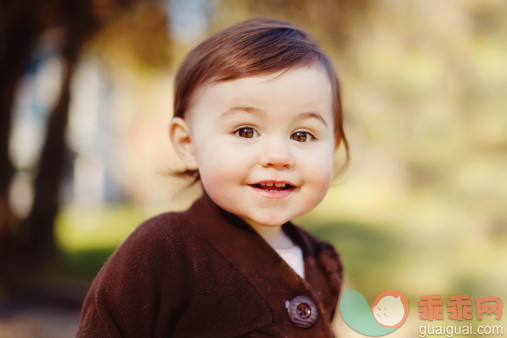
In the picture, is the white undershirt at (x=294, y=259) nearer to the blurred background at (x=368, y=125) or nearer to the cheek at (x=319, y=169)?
the cheek at (x=319, y=169)

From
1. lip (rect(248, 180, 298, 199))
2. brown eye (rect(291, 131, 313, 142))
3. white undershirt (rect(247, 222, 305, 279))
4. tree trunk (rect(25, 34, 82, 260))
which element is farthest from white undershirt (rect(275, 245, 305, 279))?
tree trunk (rect(25, 34, 82, 260))

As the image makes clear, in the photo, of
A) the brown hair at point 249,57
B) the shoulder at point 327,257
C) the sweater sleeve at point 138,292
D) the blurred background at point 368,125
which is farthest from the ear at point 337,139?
the blurred background at point 368,125

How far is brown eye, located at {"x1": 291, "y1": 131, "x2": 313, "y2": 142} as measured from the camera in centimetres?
131

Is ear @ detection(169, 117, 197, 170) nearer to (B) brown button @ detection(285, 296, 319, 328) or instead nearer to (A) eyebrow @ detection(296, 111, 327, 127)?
(A) eyebrow @ detection(296, 111, 327, 127)

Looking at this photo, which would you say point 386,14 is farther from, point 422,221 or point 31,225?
point 31,225

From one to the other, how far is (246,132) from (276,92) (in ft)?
0.40

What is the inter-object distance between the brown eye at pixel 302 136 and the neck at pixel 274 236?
0.91 feet

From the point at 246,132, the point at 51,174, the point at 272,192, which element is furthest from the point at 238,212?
the point at 51,174

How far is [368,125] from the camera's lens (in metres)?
8.22

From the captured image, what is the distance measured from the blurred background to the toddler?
137 inches

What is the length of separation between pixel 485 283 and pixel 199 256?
562 cm

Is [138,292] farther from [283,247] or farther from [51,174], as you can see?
[51,174]

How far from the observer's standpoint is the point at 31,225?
252 inches

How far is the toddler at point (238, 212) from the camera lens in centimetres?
123
